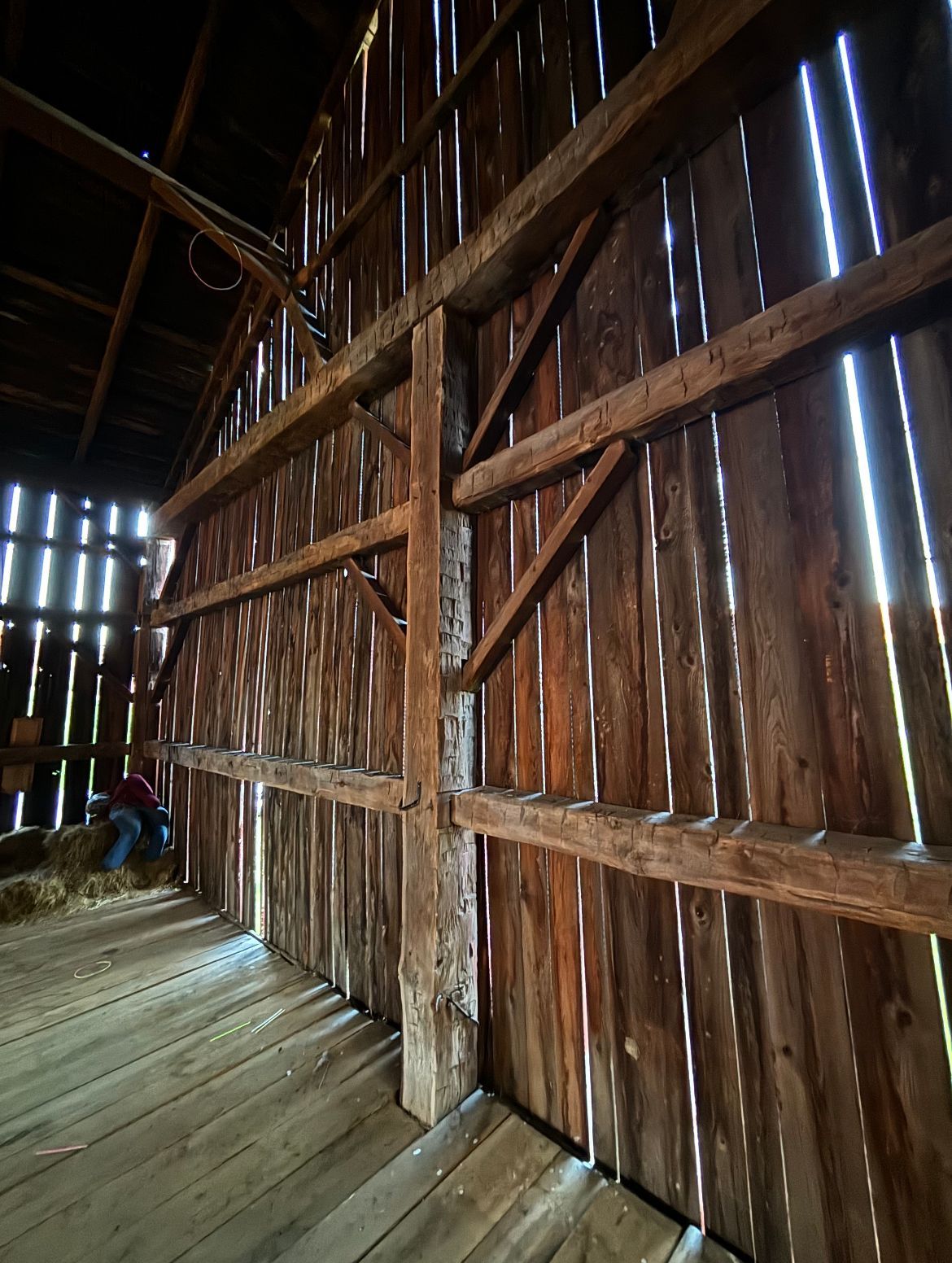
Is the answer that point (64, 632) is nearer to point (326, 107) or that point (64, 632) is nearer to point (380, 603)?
point (380, 603)

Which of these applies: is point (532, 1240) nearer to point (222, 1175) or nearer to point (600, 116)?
point (222, 1175)

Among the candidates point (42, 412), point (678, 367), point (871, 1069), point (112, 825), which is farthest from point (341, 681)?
point (42, 412)

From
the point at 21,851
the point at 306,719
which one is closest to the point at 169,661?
the point at 21,851

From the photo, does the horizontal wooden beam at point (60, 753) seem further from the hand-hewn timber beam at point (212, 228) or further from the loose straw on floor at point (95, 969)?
the hand-hewn timber beam at point (212, 228)

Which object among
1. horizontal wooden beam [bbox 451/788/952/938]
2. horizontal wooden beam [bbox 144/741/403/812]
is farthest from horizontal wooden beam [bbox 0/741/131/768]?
horizontal wooden beam [bbox 451/788/952/938]

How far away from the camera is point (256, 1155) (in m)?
1.73

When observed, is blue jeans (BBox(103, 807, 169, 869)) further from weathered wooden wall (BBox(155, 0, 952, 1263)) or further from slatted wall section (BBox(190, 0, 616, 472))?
slatted wall section (BBox(190, 0, 616, 472))

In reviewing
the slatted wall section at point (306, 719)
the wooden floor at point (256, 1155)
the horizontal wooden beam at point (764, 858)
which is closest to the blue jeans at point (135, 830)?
the slatted wall section at point (306, 719)

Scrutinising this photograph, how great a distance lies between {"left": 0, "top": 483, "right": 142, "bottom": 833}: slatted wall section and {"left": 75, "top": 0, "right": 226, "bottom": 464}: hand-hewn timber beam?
0.79 meters

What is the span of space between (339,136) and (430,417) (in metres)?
2.98

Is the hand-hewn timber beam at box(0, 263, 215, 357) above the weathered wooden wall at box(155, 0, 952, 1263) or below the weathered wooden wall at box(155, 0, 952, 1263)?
above

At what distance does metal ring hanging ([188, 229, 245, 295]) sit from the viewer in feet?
11.0

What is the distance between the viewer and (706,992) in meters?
1.48

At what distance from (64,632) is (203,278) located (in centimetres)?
361
